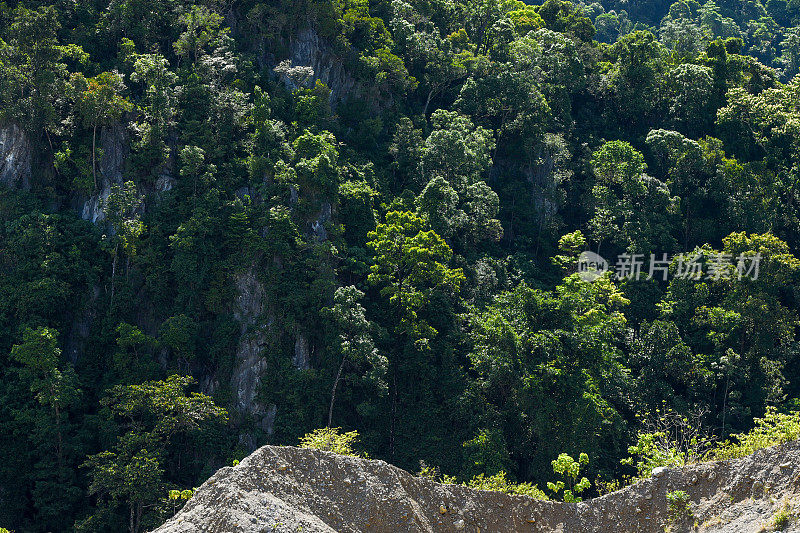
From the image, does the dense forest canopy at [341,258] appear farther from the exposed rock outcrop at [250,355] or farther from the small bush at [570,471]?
the small bush at [570,471]

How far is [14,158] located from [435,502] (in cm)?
2263

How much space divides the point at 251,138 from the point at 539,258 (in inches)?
530

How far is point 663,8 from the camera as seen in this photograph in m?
77.4

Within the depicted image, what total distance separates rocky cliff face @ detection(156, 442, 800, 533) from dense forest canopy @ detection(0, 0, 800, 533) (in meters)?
6.85

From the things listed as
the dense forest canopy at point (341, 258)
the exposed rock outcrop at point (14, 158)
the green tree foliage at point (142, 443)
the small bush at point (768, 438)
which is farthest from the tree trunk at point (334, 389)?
the small bush at point (768, 438)

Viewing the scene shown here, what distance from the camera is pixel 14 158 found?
1318 inches

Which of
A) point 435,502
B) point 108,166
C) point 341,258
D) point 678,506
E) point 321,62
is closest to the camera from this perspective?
point 678,506

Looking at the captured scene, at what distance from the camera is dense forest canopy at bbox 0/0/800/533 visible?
29.7m

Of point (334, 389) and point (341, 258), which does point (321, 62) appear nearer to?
point (341, 258)

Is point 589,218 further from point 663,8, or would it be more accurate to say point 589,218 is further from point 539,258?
point 663,8

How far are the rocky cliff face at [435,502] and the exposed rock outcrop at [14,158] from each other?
67.9ft

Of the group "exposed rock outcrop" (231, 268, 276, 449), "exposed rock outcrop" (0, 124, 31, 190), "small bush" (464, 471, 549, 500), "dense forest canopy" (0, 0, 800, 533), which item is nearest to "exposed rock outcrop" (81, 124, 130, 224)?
"dense forest canopy" (0, 0, 800, 533)

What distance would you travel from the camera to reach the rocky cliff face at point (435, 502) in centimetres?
1619

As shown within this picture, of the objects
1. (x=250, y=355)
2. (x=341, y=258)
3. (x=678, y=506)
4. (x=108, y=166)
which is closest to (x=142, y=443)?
(x=250, y=355)
